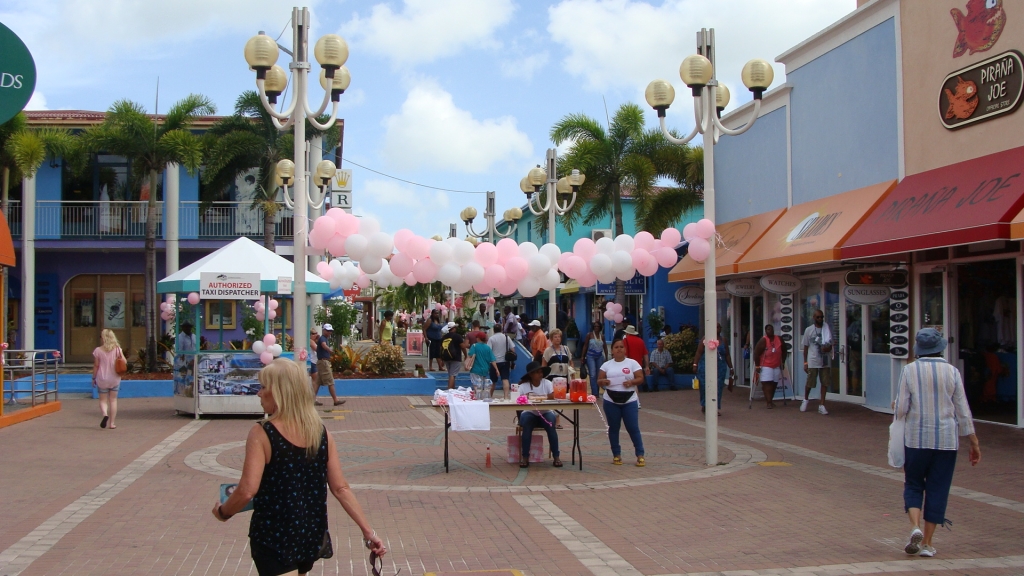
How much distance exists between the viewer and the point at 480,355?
16688mm

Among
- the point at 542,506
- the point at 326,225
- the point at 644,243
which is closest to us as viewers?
the point at 542,506

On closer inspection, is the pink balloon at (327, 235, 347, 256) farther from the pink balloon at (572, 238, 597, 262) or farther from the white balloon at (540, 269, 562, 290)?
the pink balloon at (572, 238, 597, 262)

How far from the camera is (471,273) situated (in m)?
11.0

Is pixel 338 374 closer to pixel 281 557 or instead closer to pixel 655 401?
pixel 655 401

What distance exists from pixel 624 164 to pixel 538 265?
558 inches

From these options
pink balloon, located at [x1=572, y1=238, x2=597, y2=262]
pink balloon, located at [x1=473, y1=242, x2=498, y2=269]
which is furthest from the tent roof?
pink balloon, located at [x1=572, y1=238, x2=597, y2=262]

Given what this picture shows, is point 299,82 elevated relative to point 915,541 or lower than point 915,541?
elevated

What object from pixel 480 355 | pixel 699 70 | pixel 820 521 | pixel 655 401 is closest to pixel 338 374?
pixel 480 355

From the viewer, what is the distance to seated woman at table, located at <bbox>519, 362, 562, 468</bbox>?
10445mm

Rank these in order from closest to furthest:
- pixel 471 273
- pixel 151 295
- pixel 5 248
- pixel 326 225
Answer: pixel 326 225, pixel 471 273, pixel 5 248, pixel 151 295

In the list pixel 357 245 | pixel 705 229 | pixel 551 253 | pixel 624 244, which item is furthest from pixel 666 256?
pixel 357 245

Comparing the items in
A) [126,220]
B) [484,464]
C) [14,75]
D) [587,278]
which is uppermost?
[126,220]

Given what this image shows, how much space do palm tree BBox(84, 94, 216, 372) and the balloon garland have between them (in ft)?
42.9

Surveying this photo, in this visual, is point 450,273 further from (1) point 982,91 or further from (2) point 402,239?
(1) point 982,91
